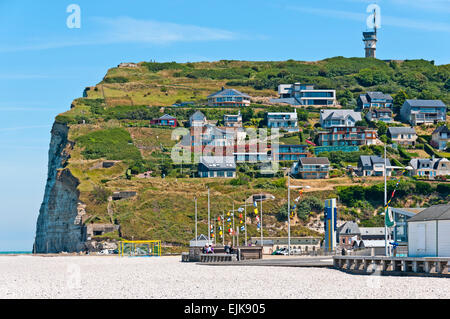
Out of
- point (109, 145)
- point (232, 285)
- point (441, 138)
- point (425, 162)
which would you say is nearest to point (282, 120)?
point (441, 138)

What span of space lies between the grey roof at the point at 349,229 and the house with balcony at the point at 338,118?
4404 cm

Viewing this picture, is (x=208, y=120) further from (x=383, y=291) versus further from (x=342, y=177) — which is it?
(x=383, y=291)

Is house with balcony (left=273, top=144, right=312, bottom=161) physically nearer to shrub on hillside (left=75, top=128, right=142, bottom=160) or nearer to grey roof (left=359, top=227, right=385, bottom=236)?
shrub on hillside (left=75, top=128, right=142, bottom=160)

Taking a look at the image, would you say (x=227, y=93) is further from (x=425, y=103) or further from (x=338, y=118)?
(x=425, y=103)

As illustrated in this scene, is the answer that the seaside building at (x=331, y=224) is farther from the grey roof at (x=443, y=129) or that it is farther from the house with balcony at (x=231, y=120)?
the grey roof at (x=443, y=129)

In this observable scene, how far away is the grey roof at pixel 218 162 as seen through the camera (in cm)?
12300

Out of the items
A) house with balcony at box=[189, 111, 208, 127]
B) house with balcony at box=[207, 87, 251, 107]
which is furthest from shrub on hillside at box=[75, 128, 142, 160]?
house with balcony at box=[207, 87, 251, 107]

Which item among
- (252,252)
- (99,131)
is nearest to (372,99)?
(99,131)

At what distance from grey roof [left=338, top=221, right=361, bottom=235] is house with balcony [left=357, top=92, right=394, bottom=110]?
64426 millimetres

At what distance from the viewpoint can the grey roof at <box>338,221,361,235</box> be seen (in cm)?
10194

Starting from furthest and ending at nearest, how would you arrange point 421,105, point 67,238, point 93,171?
point 421,105 < point 93,171 < point 67,238

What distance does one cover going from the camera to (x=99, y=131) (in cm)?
13538

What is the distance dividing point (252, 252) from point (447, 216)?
1918 centimetres

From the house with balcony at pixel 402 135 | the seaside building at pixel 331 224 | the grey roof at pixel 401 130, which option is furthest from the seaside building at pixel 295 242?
the grey roof at pixel 401 130
